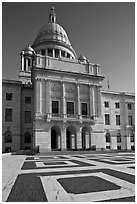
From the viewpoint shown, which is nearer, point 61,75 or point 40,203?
point 40,203

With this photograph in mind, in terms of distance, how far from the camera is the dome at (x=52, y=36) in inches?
2468

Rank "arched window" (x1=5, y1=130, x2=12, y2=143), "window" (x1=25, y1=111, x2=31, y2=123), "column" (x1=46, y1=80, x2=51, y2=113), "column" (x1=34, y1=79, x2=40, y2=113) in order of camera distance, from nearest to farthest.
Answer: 1. "column" (x1=34, y1=79, x2=40, y2=113)
2. "column" (x1=46, y1=80, x2=51, y2=113)
3. "arched window" (x1=5, y1=130, x2=12, y2=143)
4. "window" (x1=25, y1=111, x2=31, y2=123)

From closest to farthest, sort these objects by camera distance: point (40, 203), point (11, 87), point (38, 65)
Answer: point (40, 203), point (38, 65), point (11, 87)

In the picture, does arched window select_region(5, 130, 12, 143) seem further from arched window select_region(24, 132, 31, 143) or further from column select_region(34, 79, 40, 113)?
column select_region(34, 79, 40, 113)

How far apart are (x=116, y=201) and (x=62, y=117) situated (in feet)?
97.2

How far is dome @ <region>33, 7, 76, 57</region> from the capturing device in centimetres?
6268

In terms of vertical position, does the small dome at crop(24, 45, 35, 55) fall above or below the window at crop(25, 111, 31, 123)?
above

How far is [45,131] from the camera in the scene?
34.9 meters

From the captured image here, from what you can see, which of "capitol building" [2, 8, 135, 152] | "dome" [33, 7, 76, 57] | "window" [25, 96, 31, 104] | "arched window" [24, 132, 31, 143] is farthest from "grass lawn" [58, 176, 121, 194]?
"dome" [33, 7, 76, 57]

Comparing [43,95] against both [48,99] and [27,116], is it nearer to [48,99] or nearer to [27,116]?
[48,99]

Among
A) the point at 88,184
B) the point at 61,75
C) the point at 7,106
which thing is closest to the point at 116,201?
the point at 88,184

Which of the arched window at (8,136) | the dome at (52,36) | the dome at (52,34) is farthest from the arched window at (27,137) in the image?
the dome at (52,34)

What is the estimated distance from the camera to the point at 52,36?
64.2 metres

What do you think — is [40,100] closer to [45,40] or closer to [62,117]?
[62,117]
